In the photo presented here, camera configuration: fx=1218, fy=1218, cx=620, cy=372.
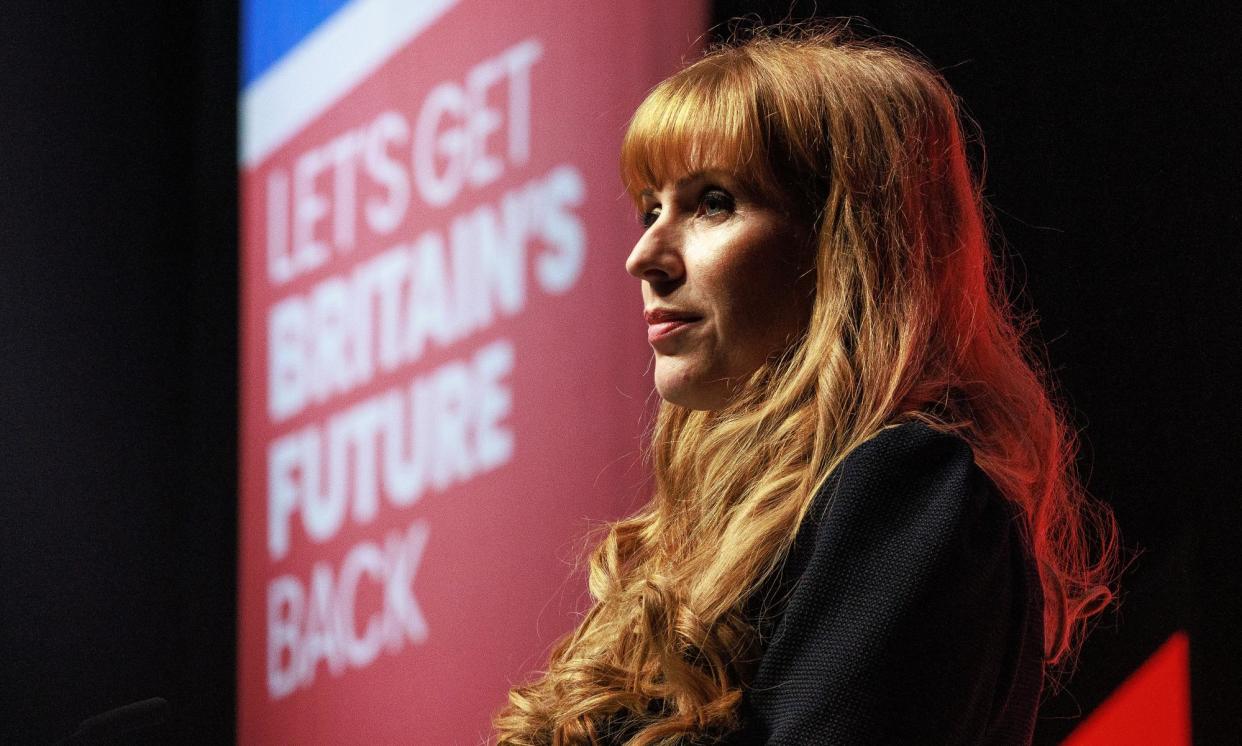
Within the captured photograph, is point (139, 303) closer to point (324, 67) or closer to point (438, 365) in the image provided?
point (324, 67)

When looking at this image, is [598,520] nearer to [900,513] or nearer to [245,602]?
[245,602]

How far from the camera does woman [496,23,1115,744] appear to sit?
0.75 metres

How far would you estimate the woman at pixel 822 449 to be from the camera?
75cm

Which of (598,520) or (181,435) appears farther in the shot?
(181,435)

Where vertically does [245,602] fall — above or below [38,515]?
below

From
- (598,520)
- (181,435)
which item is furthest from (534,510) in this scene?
(181,435)

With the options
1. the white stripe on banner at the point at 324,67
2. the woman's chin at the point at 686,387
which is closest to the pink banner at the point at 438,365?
the white stripe on banner at the point at 324,67

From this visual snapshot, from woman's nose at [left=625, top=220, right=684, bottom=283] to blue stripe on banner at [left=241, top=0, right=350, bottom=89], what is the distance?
1.71m

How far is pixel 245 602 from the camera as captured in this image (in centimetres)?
255

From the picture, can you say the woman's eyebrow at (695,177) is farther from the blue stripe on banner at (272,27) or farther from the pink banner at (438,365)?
the blue stripe on banner at (272,27)

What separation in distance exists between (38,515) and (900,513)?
2191mm

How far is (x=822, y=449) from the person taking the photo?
0.87 metres

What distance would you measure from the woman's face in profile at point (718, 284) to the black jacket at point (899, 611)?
18cm

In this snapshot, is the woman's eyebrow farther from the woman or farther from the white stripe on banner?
the white stripe on banner
